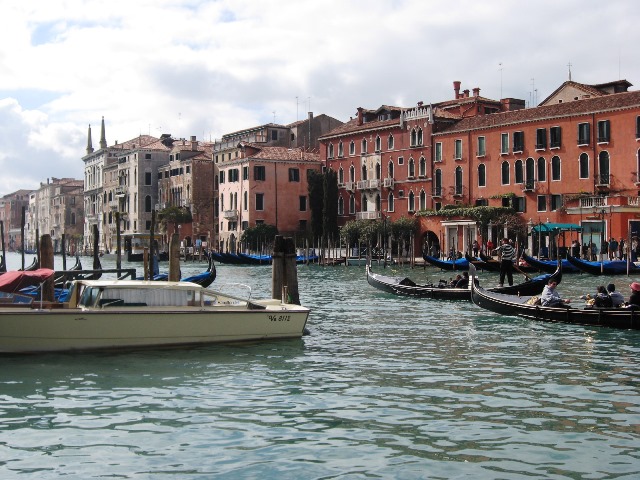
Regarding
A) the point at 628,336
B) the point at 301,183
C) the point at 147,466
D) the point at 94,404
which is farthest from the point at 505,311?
the point at 301,183

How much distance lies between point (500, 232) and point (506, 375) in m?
27.1

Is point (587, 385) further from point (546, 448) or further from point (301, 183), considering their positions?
point (301, 183)

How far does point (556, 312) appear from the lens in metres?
13.8

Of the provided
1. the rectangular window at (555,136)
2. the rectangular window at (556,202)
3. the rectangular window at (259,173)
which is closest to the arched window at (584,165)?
the rectangular window at (555,136)

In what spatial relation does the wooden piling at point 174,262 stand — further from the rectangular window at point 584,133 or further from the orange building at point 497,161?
the rectangular window at point 584,133

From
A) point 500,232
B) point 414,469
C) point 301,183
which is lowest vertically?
point 414,469

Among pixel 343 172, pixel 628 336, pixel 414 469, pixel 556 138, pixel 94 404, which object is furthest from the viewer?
pixel 343 172

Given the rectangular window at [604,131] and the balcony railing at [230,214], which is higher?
the rectangular window at [604,131]

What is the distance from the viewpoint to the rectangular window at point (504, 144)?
36.5m

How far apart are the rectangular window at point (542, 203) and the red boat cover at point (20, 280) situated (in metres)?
26.5

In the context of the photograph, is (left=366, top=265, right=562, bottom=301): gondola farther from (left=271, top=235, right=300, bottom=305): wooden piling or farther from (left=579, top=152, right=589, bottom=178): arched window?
(left=579, top=152, right=589, bottom=178): arched window

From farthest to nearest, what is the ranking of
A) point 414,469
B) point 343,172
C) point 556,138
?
point 343,172 → point 556,138 → point 414,469

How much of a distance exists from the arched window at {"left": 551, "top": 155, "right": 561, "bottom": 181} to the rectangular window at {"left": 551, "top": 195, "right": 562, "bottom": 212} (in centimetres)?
72

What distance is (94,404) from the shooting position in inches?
307
